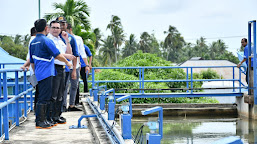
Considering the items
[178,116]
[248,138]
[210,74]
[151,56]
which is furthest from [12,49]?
[248,138]

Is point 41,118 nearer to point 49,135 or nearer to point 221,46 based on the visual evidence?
point 49,135

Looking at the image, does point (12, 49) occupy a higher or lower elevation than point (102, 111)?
higher

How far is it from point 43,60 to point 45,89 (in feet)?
1.39

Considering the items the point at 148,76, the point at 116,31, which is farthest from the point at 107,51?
the point at 148,76

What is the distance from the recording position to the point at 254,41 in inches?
444

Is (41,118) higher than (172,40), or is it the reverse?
(172,40)

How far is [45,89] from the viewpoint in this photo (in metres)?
5.65

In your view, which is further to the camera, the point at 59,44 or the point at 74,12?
the point at 74,12

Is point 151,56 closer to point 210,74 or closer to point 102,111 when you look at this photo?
point 102,111

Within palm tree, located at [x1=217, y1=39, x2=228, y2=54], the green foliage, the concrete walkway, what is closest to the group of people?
the concrete walkway

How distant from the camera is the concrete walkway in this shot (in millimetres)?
5164

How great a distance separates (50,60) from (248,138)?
219 inches

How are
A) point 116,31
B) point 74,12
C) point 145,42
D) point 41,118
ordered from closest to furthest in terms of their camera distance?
point 41,118
point 74,12
point 116,31
point 145,42

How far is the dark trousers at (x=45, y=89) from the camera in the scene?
5.61 meters
